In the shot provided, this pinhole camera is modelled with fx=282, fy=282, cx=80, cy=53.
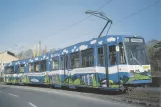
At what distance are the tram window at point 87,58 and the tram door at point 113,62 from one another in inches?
76.5

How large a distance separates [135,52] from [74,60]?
6420 millimetres

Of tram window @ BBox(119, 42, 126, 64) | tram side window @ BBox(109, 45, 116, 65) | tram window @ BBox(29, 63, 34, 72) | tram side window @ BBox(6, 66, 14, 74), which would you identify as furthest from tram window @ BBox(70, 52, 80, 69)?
tram side window @ BBox(6, 66, 14, 74)

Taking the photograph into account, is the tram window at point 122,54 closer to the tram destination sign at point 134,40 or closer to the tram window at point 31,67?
the tram destination sign at point 134,40

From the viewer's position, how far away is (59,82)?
2586 centimetres

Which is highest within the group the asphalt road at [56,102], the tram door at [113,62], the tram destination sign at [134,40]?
the tram destination sign at [134,40]

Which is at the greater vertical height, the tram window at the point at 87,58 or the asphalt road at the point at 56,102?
the tram window at the point at 87,58

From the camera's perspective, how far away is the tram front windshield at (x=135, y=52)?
54.8 feet

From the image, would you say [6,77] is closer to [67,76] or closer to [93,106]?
[67,76]

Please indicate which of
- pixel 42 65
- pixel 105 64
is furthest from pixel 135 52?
pixel 42 65

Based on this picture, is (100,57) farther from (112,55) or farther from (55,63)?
(55,63)

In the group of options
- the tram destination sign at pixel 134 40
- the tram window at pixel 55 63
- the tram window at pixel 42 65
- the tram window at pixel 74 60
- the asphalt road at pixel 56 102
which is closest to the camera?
the asphalt road at pixel 56 102

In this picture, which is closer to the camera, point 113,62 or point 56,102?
point 56,102

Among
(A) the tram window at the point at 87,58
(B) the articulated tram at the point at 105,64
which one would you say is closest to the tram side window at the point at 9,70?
(B) the articulated tram at the point at 105,64

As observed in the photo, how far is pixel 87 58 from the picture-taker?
20.0 m
